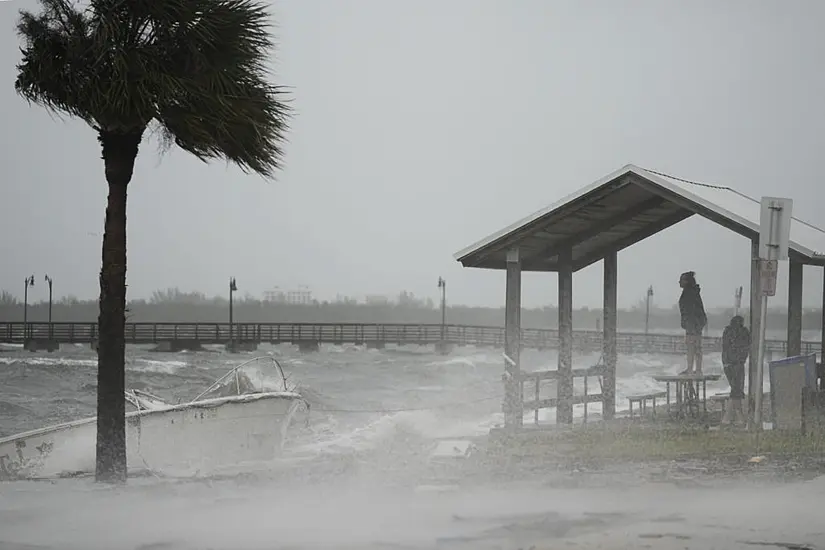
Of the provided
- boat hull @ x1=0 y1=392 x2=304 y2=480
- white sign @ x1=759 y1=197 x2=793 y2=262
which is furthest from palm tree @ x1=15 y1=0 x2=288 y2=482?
white sign @ x1=759 y1=197 x2=793 y2=262

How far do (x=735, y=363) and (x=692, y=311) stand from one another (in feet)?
2.79

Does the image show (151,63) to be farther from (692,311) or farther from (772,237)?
(692,311)

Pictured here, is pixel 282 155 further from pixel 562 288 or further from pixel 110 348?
pixel 562 288

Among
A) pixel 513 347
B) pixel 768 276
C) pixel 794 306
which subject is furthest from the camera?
pixel 794 306

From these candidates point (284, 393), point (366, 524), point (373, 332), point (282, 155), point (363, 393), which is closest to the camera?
point (366, 524)

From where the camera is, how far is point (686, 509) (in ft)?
25.7

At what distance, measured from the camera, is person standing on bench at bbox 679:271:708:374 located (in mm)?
13531

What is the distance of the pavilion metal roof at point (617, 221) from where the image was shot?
11320 millimetres

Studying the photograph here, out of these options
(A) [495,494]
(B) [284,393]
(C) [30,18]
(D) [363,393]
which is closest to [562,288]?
(B) [284,393]

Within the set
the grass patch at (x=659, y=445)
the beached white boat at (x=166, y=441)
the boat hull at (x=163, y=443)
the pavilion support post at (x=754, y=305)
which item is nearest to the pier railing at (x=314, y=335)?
the beached white boat at (x=166, y=441)

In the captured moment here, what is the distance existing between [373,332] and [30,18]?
156ft

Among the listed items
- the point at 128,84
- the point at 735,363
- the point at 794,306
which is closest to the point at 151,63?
the point at 128,84

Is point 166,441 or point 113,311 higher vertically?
point 113,311

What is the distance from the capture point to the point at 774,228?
34.7 ft
